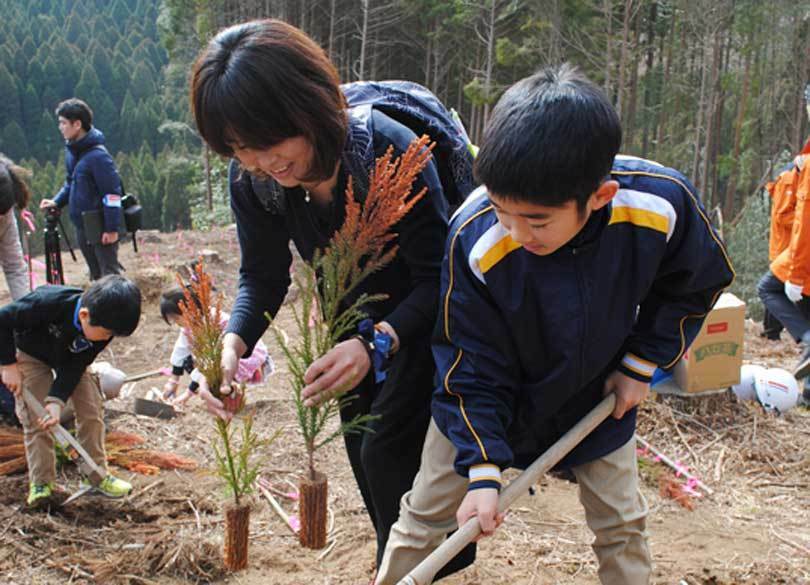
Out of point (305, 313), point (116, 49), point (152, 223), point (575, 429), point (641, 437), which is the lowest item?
point (152, 223)

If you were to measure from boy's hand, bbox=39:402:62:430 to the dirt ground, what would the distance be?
17.6 inches

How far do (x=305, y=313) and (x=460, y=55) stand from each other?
76.5ft

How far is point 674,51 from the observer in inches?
839

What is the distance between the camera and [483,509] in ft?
5.74

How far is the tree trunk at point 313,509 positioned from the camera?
7.75 ft

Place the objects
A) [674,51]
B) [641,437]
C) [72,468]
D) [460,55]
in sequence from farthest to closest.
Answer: [460,55] → [674,51] → [641,437] → [72,468]

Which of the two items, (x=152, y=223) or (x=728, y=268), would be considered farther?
(x=152, y=223)

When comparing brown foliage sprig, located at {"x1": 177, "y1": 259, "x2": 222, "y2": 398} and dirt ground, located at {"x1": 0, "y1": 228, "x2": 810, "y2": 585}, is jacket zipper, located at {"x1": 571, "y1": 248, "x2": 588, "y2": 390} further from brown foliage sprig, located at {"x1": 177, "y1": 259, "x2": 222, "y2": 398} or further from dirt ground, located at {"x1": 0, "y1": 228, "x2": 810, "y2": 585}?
dirt ground, located at {"x1": 0, "y1": 228, "x2": 810, "y2": 585}

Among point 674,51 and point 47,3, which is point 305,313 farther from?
point 47,3

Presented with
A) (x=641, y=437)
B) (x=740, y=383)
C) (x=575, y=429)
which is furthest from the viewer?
(x=740, y=383)

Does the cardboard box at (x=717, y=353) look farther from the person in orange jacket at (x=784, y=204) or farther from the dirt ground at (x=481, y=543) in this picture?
the person in orange jacket at (x=784, y=204)

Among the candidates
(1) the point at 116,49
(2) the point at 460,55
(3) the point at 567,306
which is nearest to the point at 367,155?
(3) the point at 567,306

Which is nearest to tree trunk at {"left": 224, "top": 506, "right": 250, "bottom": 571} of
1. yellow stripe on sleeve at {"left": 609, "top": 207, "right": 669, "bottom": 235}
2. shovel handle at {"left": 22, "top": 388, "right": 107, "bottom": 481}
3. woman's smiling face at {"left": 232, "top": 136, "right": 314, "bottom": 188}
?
shovel handle at {"left": 22, "top": 388, "right": 107, "bottom": 481}

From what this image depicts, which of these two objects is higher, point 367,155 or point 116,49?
point 367,155
